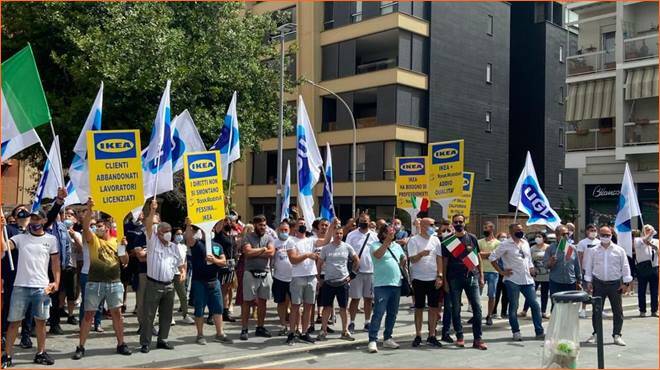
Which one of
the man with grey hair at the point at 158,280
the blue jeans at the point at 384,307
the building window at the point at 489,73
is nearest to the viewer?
the man with grey hair at the point at 158,280

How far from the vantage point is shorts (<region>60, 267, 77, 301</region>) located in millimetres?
11219

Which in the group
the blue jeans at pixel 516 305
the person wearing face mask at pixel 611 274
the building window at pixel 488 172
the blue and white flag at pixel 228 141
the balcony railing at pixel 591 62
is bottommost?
the blue jeans at pixel 516 305

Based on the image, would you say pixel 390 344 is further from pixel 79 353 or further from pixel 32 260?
pixel 32 260

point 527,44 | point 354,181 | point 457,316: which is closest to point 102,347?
point 457,316

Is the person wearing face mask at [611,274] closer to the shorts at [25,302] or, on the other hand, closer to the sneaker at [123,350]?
the sneaker at [123,350]

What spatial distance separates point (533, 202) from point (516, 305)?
4.95 meters

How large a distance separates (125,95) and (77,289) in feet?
25.0

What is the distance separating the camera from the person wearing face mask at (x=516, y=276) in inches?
439

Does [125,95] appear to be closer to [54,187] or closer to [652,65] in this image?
[54,187]

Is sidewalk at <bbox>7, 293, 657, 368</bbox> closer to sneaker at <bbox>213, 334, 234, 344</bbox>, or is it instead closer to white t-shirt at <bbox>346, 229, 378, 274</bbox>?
sneaker at <bbox>213, 334, 234, 344</bbox>

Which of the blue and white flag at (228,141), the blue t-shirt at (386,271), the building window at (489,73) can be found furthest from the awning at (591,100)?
the blue t-shirt at (386,271)

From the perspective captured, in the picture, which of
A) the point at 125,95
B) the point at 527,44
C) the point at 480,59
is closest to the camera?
the point at 125,95

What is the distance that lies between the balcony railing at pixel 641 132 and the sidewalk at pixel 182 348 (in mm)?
18197

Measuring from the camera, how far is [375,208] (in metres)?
34.7
